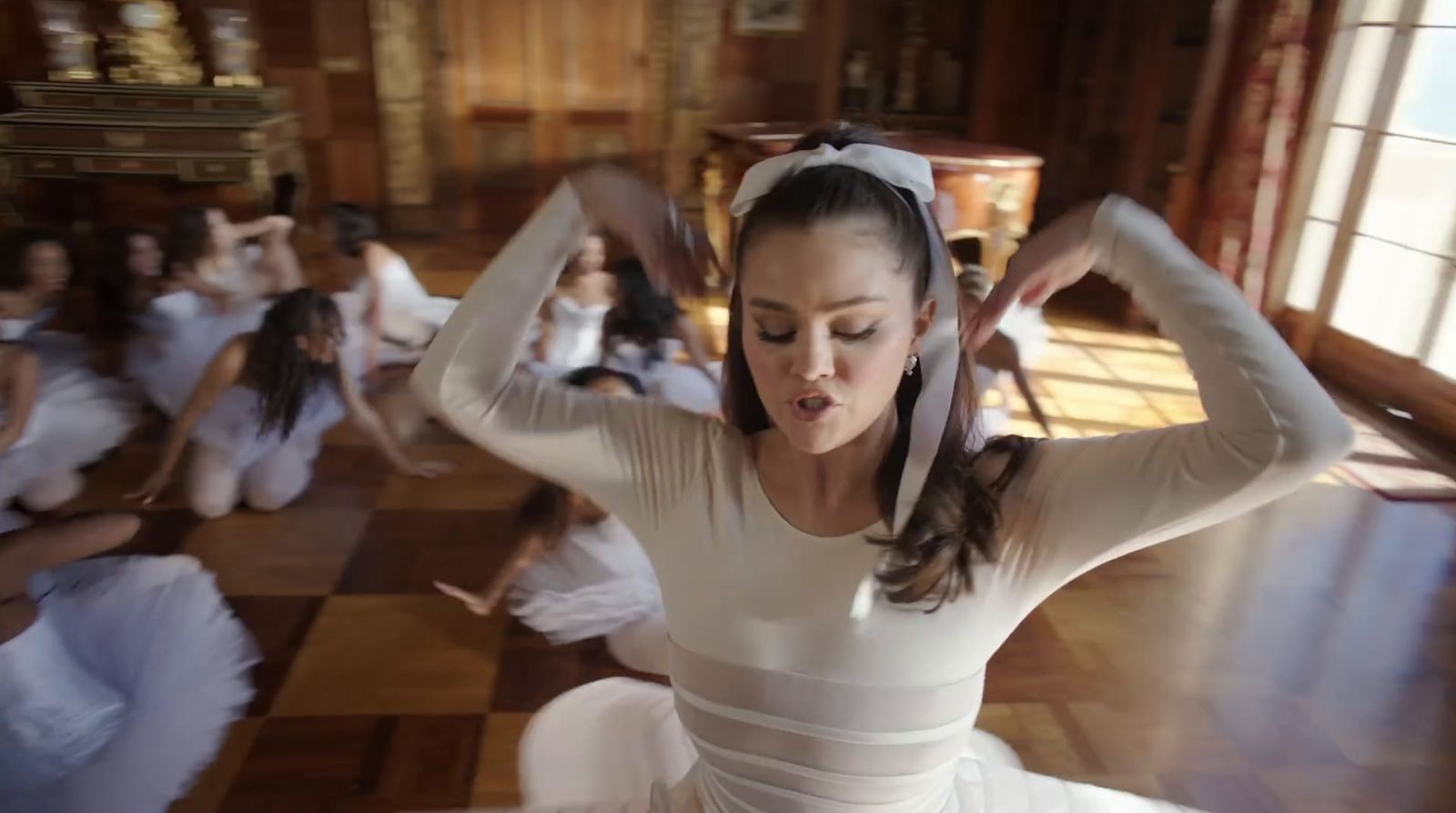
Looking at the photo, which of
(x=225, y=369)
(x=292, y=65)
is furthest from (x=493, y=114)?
(x=225, y=369)

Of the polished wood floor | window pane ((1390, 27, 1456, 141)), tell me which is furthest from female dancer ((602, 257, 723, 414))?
window pane ((1390, 27, 1456, 141))

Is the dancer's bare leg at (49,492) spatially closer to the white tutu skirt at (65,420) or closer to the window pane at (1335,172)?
the white tutu skirt at (65,420)

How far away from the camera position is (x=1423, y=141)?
A: 3412 mm

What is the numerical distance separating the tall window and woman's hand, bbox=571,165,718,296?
11.4 feet

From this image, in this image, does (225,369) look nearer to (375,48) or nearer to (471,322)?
(471,322)

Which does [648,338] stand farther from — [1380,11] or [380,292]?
[1380,11]

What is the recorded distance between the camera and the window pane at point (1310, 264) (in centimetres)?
392

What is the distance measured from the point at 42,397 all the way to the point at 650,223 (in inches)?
93.7

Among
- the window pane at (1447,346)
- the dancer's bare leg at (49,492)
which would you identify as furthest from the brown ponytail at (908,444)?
the window pane at (1447,346)

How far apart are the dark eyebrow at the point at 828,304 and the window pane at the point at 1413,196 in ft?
11.4

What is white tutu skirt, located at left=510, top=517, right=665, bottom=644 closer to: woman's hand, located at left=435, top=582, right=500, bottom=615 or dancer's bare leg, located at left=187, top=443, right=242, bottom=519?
woman's hand, located at left=435, top=582, right=500, bottom=615

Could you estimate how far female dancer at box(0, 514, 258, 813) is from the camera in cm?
128

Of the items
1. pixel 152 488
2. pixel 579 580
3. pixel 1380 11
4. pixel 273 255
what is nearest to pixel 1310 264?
pixel 1380 11

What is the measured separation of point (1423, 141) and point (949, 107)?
2.56 m
